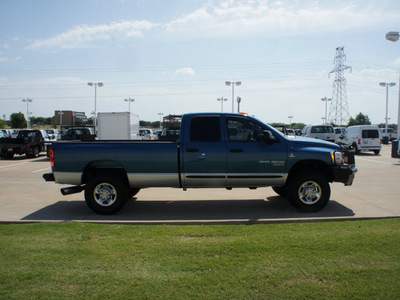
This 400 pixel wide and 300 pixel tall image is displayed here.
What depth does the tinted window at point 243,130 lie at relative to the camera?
6990mm

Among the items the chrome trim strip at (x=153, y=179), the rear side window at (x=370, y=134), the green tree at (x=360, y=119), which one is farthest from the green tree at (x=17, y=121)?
the chrome trim strip at (x=153, y=179)

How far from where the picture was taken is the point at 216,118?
7098 mm

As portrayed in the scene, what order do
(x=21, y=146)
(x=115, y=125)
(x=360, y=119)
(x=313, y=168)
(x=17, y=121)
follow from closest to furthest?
1. (x=313, y=168)
2. (x=21, y=146)
3. (x=115, y=125)
4. (x=17, y=121)
5. (x=360, y=119)

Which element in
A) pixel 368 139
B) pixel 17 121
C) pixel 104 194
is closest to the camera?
pixel 104 194

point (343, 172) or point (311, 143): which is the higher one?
point (311, 143)

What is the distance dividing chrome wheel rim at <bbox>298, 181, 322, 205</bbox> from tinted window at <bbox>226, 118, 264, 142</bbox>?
51.8 inches

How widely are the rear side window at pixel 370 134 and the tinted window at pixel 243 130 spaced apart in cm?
1792

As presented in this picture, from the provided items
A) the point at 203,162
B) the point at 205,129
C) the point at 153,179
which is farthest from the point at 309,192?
the point at 153,179

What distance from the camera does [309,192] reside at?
6.98 metres

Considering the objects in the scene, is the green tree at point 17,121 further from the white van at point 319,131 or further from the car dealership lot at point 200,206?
the car dealership lot at point 200,206

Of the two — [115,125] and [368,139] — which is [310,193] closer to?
[115,125]

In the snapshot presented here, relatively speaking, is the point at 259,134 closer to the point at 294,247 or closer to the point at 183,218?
the point at 183,218

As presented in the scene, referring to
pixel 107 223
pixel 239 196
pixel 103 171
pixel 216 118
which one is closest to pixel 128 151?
pixel 103 171

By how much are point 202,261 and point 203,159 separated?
2.84m
